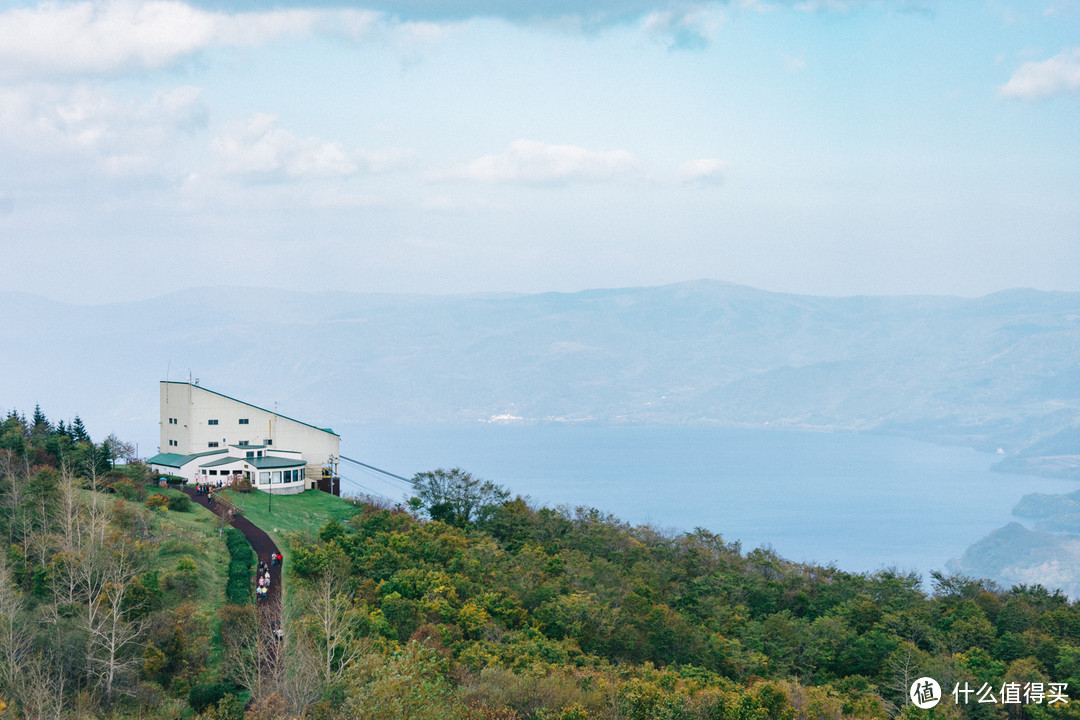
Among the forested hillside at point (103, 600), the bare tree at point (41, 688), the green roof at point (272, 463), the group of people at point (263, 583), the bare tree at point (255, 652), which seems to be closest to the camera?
the bare tree at point (41, 688)

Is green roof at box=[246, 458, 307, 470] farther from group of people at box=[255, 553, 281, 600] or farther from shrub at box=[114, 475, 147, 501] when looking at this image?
group of people at box=[255, 553, 281, 600]

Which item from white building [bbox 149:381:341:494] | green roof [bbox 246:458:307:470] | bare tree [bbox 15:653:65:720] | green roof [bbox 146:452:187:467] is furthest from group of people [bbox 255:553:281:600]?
green roof [bbox 146:452:187:467]

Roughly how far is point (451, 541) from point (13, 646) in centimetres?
2244

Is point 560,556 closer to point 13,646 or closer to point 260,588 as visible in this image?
point 260,588

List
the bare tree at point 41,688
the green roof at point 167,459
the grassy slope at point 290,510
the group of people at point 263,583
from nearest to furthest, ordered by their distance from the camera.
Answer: the bare tree at point 41,688
the group of people at point 263,583
the grassy slope at point 290,510
the green roof at point 167,459

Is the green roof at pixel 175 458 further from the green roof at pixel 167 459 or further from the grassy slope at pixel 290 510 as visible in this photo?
the grassy slope at pixel 290 510

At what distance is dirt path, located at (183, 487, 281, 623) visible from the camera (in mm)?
34781

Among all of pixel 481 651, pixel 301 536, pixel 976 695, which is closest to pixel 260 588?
pixel 301 536

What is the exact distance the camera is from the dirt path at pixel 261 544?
34781 millimetres

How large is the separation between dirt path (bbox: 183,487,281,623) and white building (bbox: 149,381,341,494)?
343 cm

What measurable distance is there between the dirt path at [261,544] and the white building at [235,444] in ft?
11.3

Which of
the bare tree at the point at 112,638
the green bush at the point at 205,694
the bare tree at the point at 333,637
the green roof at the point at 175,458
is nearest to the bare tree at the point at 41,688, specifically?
the bare tree at the point at 112,638

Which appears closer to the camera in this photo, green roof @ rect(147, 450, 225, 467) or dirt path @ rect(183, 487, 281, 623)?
dirt path @ rect(183, 487, 281, 623)

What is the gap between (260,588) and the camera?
36.1 m
